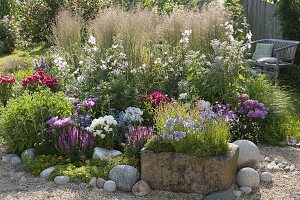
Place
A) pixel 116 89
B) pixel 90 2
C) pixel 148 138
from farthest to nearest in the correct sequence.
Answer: pixel 90 2 → pixel 116 89 → pixel 148 138

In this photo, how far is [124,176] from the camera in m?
4.32

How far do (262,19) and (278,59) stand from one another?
277 cm

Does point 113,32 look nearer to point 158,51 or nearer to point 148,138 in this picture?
point 158,51

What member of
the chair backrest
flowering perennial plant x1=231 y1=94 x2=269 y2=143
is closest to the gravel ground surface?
flowering perennial plant x1=231 y1=94 x2=269 y2=143

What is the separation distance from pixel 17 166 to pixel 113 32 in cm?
267

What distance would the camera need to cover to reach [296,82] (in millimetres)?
8477

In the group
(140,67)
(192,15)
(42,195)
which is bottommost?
(42,195)

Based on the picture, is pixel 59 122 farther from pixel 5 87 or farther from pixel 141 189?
pixel 5 87

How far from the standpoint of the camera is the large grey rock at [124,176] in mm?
4301

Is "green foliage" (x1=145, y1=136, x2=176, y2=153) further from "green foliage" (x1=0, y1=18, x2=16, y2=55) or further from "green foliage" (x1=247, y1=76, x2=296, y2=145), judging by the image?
"green foliage" (x1=0, y1=18, x2=16, y2=55)

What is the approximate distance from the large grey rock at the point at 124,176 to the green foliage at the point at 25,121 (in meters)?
1.06

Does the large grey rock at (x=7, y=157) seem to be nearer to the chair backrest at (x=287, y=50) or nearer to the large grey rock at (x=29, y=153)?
the large grey rock at (x=29, y=153)

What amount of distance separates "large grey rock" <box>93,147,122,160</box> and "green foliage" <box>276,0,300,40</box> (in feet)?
18.9

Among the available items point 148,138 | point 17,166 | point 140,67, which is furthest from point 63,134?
point 140,67
